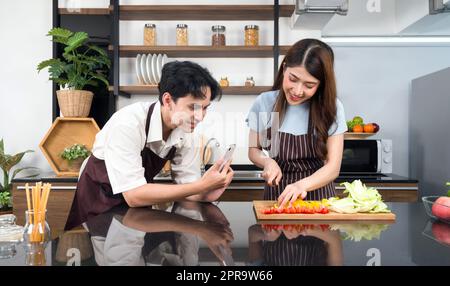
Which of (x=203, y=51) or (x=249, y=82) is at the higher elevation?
(x=203, y=51)

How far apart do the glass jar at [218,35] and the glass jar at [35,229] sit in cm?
267

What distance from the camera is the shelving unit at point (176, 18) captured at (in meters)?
3.48

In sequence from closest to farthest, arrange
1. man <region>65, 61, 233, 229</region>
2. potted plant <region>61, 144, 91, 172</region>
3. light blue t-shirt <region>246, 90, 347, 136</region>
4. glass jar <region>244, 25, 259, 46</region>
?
man <region>65, 61, 233, 229</region> < light blue t-shirt <region>246, 90, 347, 136</region> < potted plant <region>61, 144, 91, 172</region> < glass jar <region>244, 25, 259, 46</region>

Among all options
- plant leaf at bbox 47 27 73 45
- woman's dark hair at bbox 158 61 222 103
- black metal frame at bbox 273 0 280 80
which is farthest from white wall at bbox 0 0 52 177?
woman's dark hair at bbox 158 61 222 103

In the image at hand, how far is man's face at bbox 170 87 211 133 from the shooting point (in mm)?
1621

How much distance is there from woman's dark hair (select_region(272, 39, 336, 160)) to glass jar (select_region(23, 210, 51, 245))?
1.17 meters

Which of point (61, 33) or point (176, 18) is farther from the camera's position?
point (176, 18)

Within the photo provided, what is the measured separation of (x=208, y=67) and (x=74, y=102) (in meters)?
1.16

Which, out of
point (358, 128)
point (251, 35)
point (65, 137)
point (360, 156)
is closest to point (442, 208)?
point (360, 156)

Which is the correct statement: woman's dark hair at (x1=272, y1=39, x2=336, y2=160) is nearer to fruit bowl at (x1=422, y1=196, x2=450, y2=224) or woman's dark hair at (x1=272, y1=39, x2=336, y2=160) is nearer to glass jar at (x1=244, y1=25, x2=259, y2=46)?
fruit bowl at (x1=422, y1=196, x2=450, y2=224)

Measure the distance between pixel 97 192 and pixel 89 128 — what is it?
1.84m

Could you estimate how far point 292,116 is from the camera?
6.80ft

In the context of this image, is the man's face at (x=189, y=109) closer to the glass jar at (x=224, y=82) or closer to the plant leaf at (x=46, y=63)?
the glass jar at (x=224, y=82)

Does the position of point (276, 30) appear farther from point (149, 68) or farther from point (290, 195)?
point (290, 195)
